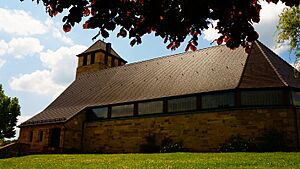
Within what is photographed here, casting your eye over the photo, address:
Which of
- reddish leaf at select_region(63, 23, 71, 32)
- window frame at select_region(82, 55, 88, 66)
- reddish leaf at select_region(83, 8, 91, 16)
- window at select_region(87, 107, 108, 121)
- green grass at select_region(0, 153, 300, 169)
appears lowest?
green grass at select_region(0, 153, 300, 169)

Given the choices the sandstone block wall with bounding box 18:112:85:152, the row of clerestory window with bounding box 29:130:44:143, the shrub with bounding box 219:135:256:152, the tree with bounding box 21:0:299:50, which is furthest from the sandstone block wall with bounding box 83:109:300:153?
the tree with bounding box 21:0:299:50

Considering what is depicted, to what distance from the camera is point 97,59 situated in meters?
38.5

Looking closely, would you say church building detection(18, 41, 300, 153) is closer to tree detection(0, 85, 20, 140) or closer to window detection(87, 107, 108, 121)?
window detection(87, 107, 108, 121)

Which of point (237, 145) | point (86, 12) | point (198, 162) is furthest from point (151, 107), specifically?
point (86, 12)

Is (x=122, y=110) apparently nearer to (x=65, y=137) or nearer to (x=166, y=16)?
(x=65, y=137)

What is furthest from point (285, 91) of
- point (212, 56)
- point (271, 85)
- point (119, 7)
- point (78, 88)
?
point (78, 88)

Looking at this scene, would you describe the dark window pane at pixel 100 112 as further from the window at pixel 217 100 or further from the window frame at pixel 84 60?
the window frame at pixel 84 60

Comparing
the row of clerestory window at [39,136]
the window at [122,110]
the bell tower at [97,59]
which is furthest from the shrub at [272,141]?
the bell tower at [97,59]

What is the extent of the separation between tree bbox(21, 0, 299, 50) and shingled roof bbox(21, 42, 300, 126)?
16.8 metres

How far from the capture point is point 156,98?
2353 cm

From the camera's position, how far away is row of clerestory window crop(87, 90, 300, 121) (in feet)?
64.0

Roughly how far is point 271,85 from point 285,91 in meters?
0.91

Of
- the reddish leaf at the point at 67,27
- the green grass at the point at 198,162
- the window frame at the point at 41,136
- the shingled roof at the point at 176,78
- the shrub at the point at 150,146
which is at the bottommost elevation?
the green grass at the point at 198,162

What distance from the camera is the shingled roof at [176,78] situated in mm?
21234
